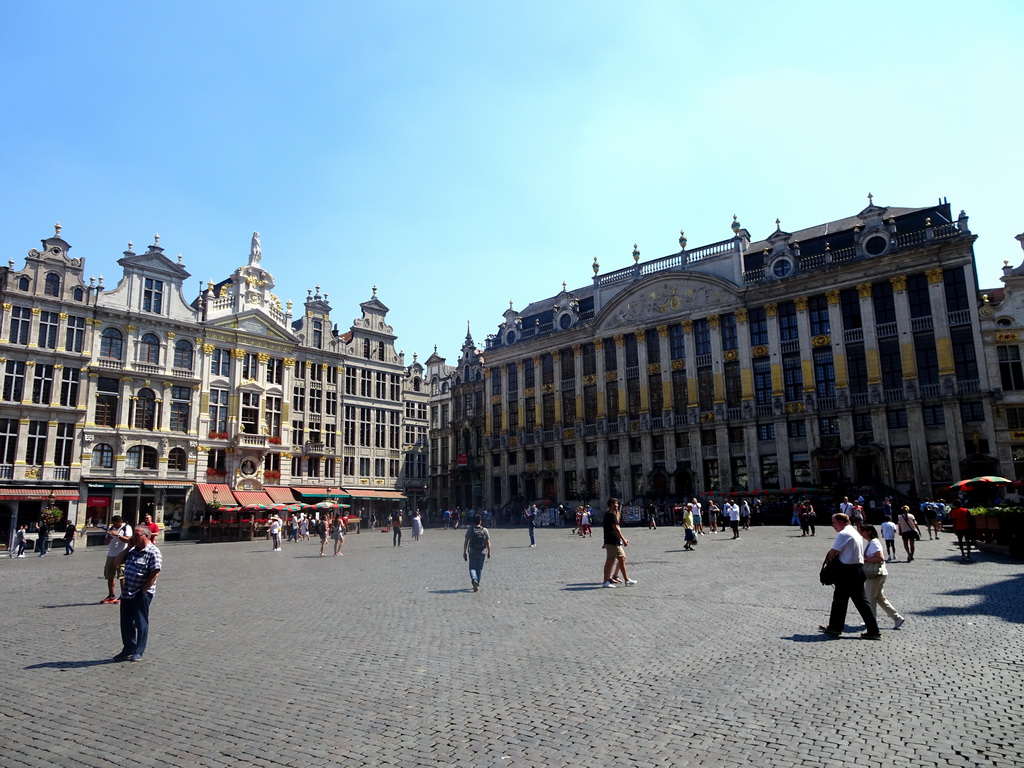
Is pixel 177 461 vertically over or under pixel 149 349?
under

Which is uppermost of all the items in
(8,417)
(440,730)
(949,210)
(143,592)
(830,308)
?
(949,210)

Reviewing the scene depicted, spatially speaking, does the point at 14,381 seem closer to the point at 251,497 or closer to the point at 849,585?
the point at 251,497

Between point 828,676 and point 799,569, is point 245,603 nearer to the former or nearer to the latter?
point 828,676

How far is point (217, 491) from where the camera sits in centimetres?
4997

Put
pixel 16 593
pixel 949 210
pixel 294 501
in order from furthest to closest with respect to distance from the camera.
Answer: pixel 294 501 → pixel 949 210 → pixel 16 593

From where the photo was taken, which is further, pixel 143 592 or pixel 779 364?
pixel 779 364

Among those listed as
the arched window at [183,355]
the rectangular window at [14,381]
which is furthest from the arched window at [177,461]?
the rectangular window at [14,381]

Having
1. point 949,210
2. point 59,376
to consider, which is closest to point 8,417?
point 59,376

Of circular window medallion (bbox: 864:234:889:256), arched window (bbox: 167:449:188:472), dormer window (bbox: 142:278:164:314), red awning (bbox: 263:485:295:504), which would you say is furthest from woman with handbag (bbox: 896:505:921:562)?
dormer window (bbox: 142:278:164:314)

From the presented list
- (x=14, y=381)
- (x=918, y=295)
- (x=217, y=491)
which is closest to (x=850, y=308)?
(x=918, y=295)

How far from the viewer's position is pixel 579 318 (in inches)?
2425

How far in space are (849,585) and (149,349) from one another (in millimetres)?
50254

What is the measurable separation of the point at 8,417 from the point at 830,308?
174 feet

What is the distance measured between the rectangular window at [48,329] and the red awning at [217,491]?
43.1 feet
